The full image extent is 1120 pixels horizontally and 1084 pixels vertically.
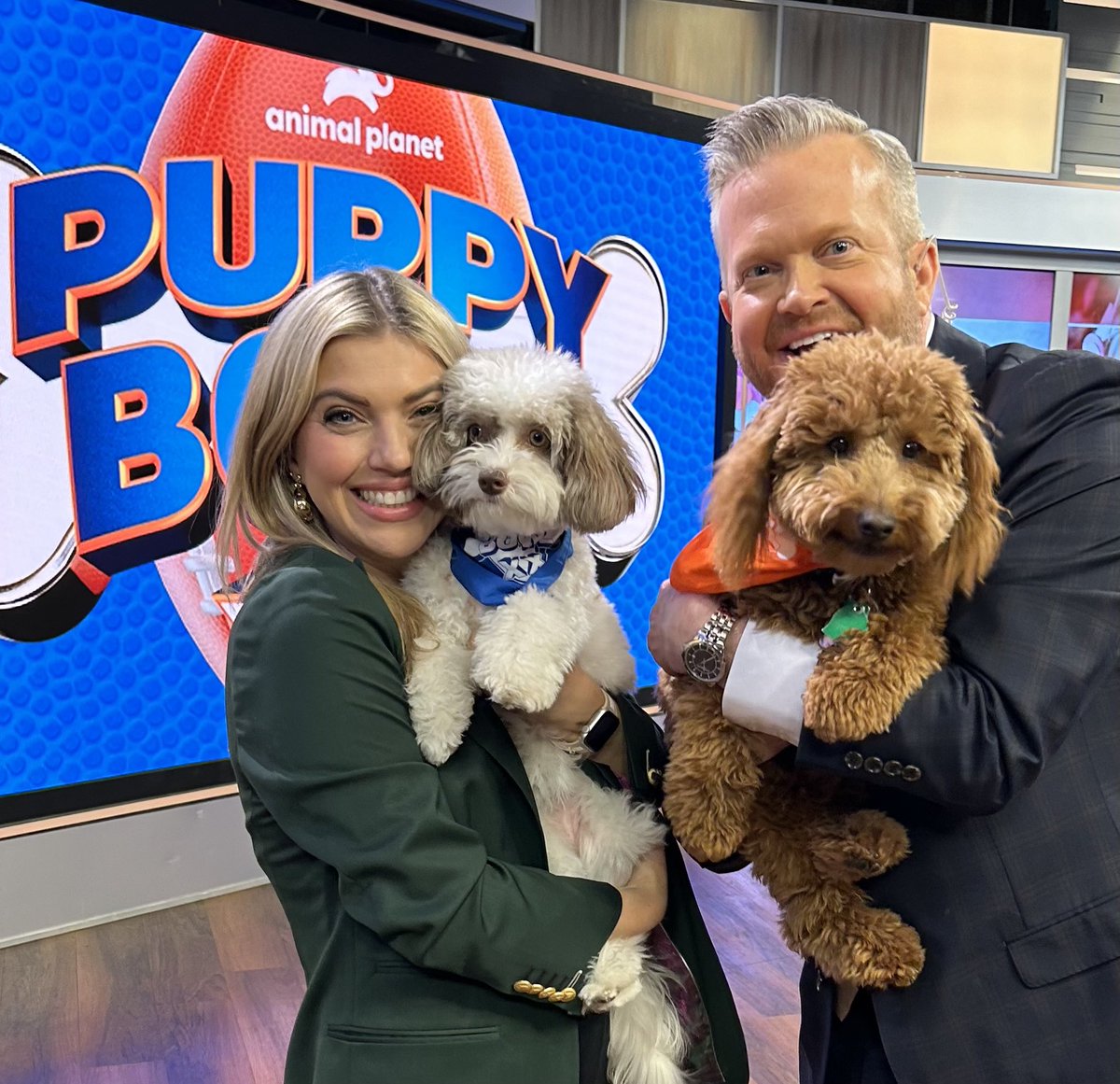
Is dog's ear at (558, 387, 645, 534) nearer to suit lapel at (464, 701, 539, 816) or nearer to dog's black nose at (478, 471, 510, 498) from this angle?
dog's black nose at (478, 471, 510, 498)

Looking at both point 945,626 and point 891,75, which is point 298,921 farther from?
point 891,75

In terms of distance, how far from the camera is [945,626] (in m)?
1.28

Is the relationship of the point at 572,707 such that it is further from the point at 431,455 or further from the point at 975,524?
the point at 975,524

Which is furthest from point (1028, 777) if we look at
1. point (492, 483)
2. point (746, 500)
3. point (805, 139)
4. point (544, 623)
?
point (805, 139)

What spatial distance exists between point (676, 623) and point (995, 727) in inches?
18.6

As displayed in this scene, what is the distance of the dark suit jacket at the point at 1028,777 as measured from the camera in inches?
43.8

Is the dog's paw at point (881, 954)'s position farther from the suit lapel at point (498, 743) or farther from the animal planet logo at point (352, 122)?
the animal planet logo at point (352, 122)

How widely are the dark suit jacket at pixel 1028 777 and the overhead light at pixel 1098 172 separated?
6.86 metres

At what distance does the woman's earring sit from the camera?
137 centimetres

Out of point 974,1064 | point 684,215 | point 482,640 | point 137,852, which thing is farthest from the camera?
point 684,215

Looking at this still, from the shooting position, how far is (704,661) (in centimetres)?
138

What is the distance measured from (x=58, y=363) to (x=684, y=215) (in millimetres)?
2897

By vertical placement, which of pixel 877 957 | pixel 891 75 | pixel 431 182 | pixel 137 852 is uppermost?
pixel 891 75

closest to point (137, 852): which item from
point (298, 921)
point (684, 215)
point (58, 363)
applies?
point (58, 363)
